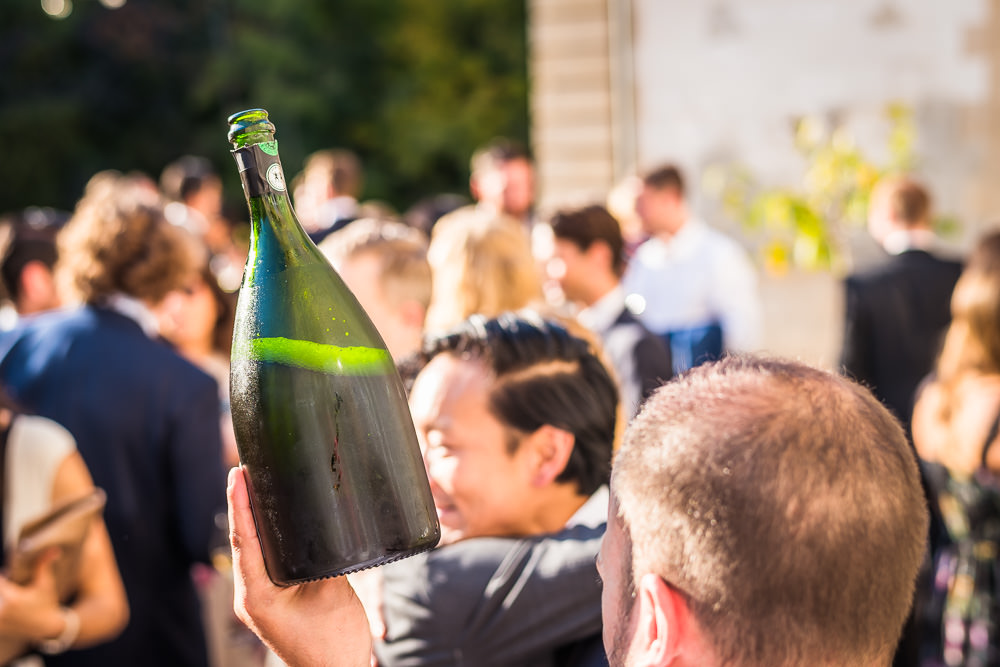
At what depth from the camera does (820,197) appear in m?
6.40

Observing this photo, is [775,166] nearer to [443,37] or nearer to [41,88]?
[443,37]

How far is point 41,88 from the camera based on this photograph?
21500mm

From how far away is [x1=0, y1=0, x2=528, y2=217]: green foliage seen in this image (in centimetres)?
2045

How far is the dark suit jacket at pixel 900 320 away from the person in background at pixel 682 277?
696mm

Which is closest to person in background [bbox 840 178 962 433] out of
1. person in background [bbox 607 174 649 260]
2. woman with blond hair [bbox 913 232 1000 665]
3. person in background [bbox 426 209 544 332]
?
woman with blond hair [bbox 913 232 1000 665]

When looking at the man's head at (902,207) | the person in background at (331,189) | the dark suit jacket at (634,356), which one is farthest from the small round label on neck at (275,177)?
the person in background at (331,189)

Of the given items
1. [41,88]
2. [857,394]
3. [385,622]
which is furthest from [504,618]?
[41,88]

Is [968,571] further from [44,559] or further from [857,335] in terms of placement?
[44,559]

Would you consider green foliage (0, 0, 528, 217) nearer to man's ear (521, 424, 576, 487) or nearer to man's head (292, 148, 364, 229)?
man's head (292, 148, 364, 229)

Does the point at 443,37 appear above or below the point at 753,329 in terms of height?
above

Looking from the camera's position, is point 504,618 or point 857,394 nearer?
point 857,394

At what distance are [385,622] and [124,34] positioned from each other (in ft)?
70.2

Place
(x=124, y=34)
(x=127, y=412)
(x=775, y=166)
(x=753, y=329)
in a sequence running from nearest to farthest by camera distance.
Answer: (x=127, y=412) → (x=753, y=329) → (x=775, y=166) → (x=124, y=34)

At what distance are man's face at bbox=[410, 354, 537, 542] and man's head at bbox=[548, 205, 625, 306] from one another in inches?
98.6
